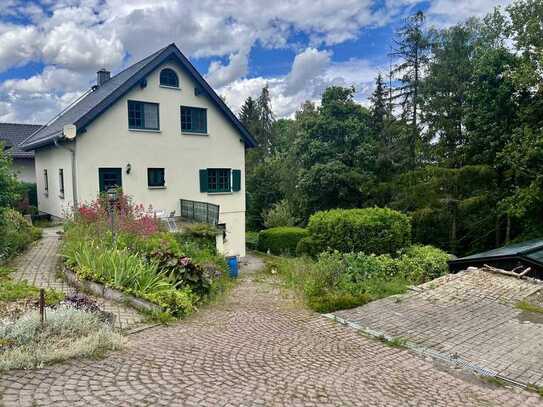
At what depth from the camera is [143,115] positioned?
15984mm

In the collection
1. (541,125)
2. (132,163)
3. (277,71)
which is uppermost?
(277,71)

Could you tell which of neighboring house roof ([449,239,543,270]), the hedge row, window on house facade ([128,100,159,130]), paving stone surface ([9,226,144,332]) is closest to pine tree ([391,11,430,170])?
the hedge row

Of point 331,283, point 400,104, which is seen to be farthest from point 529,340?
point 400,104

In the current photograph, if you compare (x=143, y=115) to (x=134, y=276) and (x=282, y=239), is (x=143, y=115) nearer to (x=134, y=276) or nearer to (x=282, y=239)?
(x=282, y=239)

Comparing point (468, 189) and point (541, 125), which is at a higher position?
point (541, 125)

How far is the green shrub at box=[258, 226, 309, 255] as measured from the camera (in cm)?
2147

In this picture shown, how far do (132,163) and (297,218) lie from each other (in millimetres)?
15236

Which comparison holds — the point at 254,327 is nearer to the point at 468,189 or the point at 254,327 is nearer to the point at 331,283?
the point at 331,283

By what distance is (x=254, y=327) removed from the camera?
6734 millimetres

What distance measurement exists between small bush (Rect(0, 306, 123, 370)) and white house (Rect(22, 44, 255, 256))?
10.1 metres

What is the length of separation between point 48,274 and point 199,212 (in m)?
8.00

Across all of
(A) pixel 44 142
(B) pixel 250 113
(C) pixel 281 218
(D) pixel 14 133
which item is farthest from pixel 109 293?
(B) pixel 250 113

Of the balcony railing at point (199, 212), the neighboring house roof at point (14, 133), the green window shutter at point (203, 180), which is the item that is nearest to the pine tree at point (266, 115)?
the neighboring house roof at point (14, 133)

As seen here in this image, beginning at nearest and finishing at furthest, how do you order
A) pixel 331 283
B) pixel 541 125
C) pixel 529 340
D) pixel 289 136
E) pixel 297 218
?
pixel 529 340, pixel 331 283, pixel 541 125, pixel 297 218, pixel 289 136
